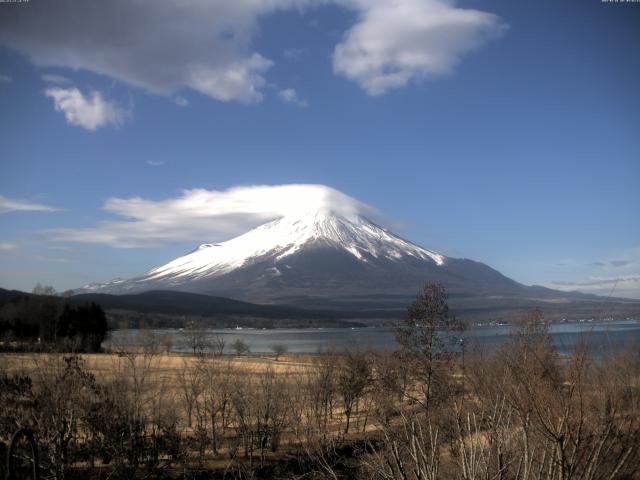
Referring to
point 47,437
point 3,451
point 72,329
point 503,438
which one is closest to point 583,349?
point 503,438

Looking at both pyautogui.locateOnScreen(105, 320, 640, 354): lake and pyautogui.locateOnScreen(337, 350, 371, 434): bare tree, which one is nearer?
pyautogui.locateOnScreen(105, 320, 640, 354): lake

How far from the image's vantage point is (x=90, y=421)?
59.5 ft

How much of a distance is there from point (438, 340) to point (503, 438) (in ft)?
70.0

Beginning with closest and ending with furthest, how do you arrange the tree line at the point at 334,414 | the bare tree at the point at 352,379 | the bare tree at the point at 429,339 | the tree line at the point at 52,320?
the tree line at the point at 334,414
the bare tree at the point at 429,339
the bare tree at the point at 352,379
the tree line at the point at 52,320

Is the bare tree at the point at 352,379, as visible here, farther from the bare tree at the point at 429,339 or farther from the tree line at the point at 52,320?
the tree line at the point at 52,320

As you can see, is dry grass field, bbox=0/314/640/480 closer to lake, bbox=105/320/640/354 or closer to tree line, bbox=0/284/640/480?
tree line, bbox=0/284/640/480

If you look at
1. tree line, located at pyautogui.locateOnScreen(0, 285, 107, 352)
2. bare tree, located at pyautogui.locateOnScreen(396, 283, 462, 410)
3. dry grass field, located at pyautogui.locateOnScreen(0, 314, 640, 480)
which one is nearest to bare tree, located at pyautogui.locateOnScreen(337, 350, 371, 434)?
dry grass field, located at pyautogui.locateOnScreen(0, 314, 640, 480)

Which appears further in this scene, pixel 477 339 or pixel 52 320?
pixel 52 320

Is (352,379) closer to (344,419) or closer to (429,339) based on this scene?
(344,419)

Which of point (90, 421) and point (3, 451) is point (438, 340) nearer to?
point (90, 421)

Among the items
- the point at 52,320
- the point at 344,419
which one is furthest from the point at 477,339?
the point at 52,320

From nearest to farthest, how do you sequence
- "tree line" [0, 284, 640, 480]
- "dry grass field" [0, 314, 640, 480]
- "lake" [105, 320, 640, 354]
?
"dry grass field" [0, 314, 640, 480] < "lake" [105, 320, 640, 354] < "tree line" [0, 284, 640, 480]

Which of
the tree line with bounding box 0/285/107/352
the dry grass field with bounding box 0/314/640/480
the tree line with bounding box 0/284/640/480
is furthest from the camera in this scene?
the tree line with bounding box 0/285/107/352

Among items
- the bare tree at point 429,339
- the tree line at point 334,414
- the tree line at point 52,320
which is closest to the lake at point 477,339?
the tree line at point 334,414
